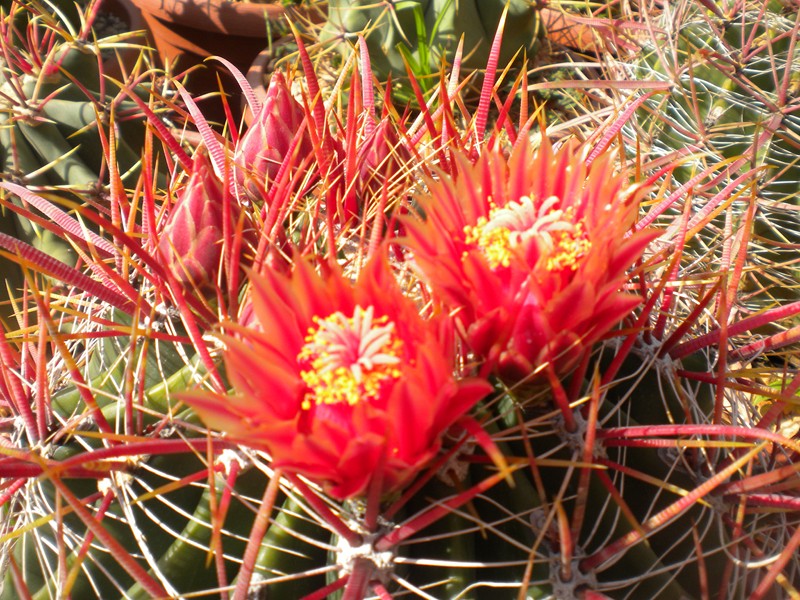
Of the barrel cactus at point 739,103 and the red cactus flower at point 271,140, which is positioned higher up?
the red cactus flower at point 271,140

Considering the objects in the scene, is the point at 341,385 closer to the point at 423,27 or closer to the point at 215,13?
the point at 423,27

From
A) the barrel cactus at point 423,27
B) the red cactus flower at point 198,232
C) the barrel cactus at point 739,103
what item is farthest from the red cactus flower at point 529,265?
the barrel cactus at point 423,27

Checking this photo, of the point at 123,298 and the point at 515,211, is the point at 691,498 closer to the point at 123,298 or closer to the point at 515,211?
the point at 515,211

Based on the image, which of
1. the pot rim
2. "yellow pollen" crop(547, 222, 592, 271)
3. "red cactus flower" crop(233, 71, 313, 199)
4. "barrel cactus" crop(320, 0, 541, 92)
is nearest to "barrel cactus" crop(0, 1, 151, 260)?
"red cactus flower" crop(233, 71, 313, 199)

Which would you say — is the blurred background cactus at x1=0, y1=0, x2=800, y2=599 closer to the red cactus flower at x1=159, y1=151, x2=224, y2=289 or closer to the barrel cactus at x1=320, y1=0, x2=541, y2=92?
the red cactus flower at x1=159, y1=151, x2=224, y2=289

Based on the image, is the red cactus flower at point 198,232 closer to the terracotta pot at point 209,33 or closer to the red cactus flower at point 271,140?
the red cactus flower at point 271,140

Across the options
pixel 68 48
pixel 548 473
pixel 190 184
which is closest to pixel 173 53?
pixel 68 48
